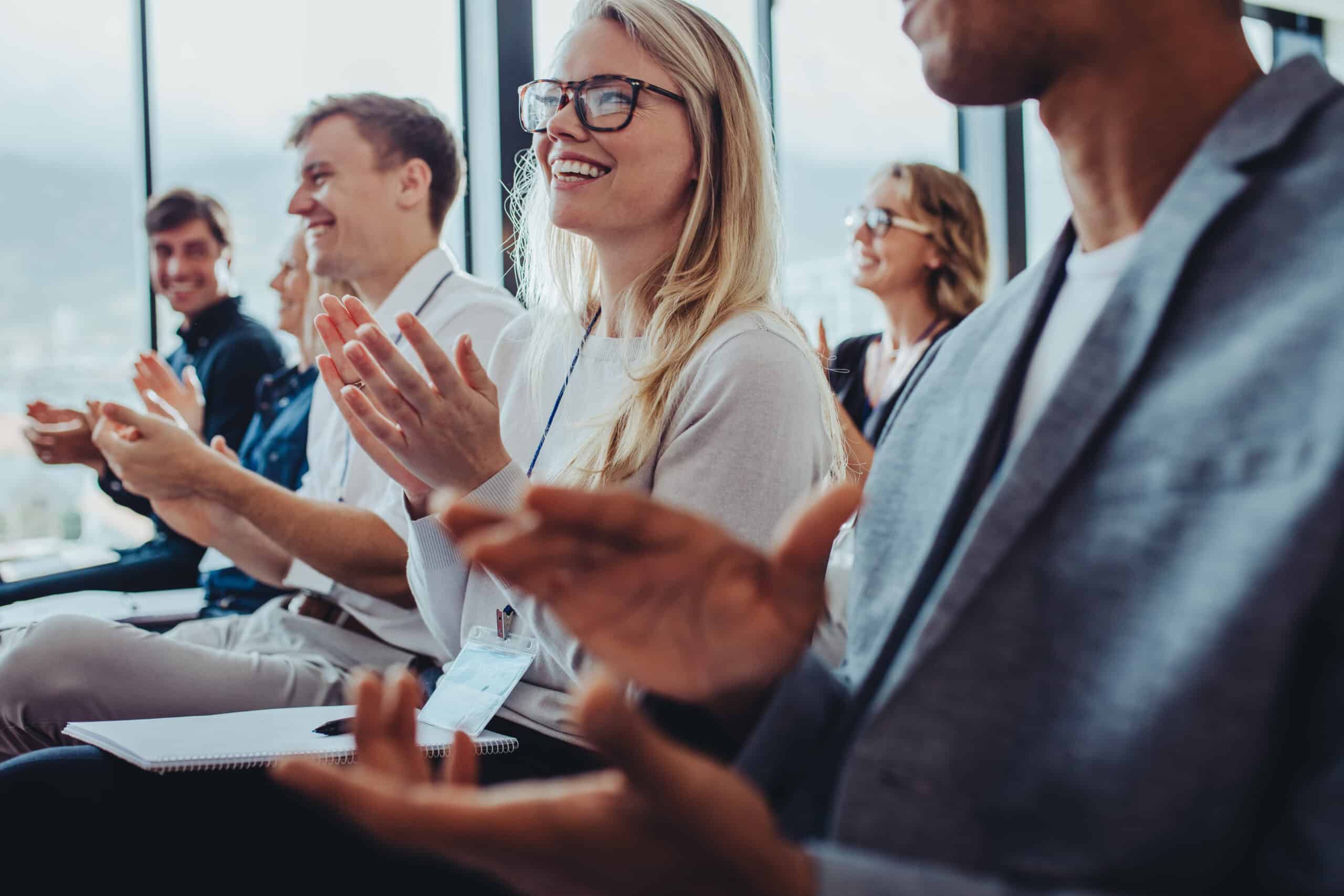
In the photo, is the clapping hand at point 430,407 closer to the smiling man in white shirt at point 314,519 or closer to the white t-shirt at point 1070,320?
the smiling man in white shirt at point 314,519

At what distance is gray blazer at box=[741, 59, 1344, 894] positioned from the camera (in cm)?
57

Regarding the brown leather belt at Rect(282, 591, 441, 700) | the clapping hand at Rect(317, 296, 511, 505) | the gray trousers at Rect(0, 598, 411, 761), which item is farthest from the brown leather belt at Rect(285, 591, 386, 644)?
the clapping hand at Rect(317, 296, 511, 505)

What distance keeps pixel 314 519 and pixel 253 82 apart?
2571 millimetres

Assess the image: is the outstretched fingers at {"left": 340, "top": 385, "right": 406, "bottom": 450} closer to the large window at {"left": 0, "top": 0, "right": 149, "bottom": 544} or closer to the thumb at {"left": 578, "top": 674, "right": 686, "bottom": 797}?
the thumb at {"left": 578, "top": 674, "right": 686, "bottom": 797}

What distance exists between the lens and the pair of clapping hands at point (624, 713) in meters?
0.50

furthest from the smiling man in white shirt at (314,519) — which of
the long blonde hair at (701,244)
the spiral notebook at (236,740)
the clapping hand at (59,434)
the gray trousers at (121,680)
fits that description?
the clapping hand at (59,434)

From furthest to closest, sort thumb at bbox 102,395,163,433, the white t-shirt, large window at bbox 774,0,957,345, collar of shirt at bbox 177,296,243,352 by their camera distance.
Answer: large window at bbox 774,0,957,345 → collar of shirt at bbox 177,296,243,352 → thumb at bbox 102,395,163,433 → the white t-shirt

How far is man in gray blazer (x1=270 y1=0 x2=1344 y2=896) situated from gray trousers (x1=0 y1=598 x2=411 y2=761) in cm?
120

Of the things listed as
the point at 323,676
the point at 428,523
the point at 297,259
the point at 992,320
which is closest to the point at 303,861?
the point at 428,523

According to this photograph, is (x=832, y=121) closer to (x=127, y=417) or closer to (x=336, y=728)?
Result: (x=127, y=417)

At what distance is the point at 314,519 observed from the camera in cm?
184

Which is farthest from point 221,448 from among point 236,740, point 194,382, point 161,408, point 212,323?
point 212,323

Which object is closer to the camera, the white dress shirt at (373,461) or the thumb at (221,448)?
the white dress shirt at (373,461)

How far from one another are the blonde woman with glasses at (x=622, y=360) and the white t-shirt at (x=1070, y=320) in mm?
439
